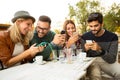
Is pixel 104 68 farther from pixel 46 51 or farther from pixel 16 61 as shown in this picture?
pixel 16 61

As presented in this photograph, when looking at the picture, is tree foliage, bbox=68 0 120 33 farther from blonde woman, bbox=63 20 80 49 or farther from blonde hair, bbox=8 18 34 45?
blonde hair, bbox=8 18 34 45

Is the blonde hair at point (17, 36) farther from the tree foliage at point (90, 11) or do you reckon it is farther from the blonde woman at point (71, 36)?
the tree foliage at point (90, 11)

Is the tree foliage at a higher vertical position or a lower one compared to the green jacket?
higher

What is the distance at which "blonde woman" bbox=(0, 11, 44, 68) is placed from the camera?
1900 mm

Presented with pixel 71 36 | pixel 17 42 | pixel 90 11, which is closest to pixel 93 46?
pixel 71 36

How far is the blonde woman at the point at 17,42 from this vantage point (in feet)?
6.23

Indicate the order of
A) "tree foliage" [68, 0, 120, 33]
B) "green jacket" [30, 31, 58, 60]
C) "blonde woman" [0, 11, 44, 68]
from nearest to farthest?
"blonde woman" [0, 11, 44, 68], "green jacket" [30, 31, 58, 60], "tree foliage" [68, 0, 120, 33]

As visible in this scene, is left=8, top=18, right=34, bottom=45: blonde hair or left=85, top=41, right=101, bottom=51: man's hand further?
left=85, top=41, right=101, bottom=51: man's hand

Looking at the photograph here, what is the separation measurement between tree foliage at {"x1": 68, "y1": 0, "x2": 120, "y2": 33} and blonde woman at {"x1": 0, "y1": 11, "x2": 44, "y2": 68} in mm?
3913

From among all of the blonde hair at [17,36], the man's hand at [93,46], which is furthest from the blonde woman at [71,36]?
the blonde hair at [17,36]

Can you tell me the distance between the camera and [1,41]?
75.7 inches

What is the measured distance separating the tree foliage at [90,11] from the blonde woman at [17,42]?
12.8ft

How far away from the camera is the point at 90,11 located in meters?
6.42

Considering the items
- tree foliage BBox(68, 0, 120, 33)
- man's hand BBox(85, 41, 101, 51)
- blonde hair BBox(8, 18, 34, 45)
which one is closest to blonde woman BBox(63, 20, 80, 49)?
man's hand BBox(85, 41, 101, 51)
